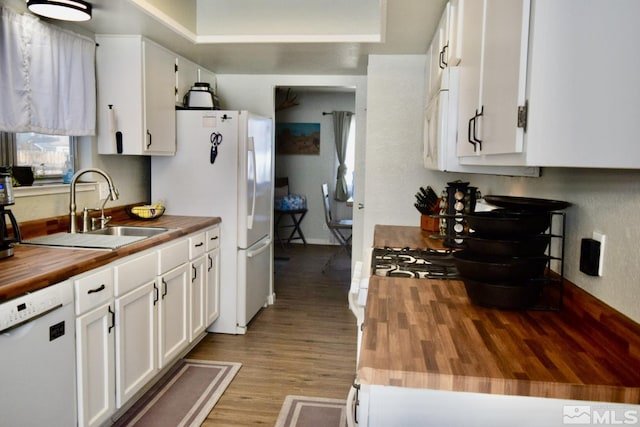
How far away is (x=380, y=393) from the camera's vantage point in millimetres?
1159

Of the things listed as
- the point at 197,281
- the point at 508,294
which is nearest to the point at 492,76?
the point at 508,294

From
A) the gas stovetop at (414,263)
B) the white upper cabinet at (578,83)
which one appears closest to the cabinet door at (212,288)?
the gas stovetop at (414,263)

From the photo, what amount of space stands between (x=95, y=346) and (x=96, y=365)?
0.09 m

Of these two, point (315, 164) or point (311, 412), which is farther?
point (315, 164)

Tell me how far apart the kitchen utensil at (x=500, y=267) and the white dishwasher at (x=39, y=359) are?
57.4 inches

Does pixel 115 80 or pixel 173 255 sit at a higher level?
pixel 115 80

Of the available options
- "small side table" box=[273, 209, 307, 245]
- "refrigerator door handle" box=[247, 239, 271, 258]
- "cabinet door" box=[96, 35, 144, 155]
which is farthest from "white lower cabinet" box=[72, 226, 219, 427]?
"small side table" box=[273, 209, 307, 245]

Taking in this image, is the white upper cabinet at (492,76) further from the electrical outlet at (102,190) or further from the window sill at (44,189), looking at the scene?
the electrical outlet at (102,190)

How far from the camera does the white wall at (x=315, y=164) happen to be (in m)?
7.98

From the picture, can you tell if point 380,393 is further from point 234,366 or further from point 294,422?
point 234,366

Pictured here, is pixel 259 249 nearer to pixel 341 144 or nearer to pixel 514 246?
pixel 514 246

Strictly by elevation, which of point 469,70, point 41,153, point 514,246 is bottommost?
point 514,246

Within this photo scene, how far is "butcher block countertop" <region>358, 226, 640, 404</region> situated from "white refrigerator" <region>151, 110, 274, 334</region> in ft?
7.63

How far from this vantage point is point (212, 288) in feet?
12.4
